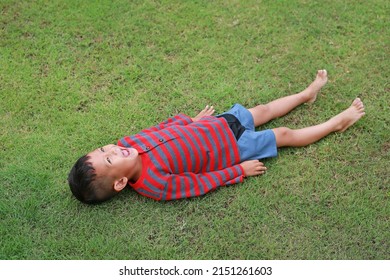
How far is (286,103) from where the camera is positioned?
3555 millimetres

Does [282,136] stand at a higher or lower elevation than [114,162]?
lower

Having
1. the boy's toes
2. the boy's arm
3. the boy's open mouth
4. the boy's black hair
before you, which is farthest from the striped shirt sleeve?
the boy's toes

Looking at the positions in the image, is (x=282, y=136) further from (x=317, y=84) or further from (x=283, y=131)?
(x=317, y=84)

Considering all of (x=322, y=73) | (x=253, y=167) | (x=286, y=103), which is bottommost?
(x=253, y=167)

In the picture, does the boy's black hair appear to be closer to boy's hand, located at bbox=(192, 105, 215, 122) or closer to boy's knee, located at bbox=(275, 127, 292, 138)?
boy's hand, located at bbox=(192, 105, 215, 122)

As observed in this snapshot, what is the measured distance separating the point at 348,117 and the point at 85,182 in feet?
5.94

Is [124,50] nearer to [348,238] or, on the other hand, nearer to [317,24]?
[317,24]

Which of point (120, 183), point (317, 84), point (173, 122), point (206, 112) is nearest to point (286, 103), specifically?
point (317, 84)

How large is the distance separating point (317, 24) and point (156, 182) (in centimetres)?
211

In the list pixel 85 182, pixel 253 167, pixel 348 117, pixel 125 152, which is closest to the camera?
pixel 85 182

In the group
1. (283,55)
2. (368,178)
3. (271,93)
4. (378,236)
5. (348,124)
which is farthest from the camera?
(283,55)

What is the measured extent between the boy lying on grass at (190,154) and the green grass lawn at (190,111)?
92 mm

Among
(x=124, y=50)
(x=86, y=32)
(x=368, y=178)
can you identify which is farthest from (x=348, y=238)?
(x=86, y=32)

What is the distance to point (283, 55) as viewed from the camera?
13.1 ft
